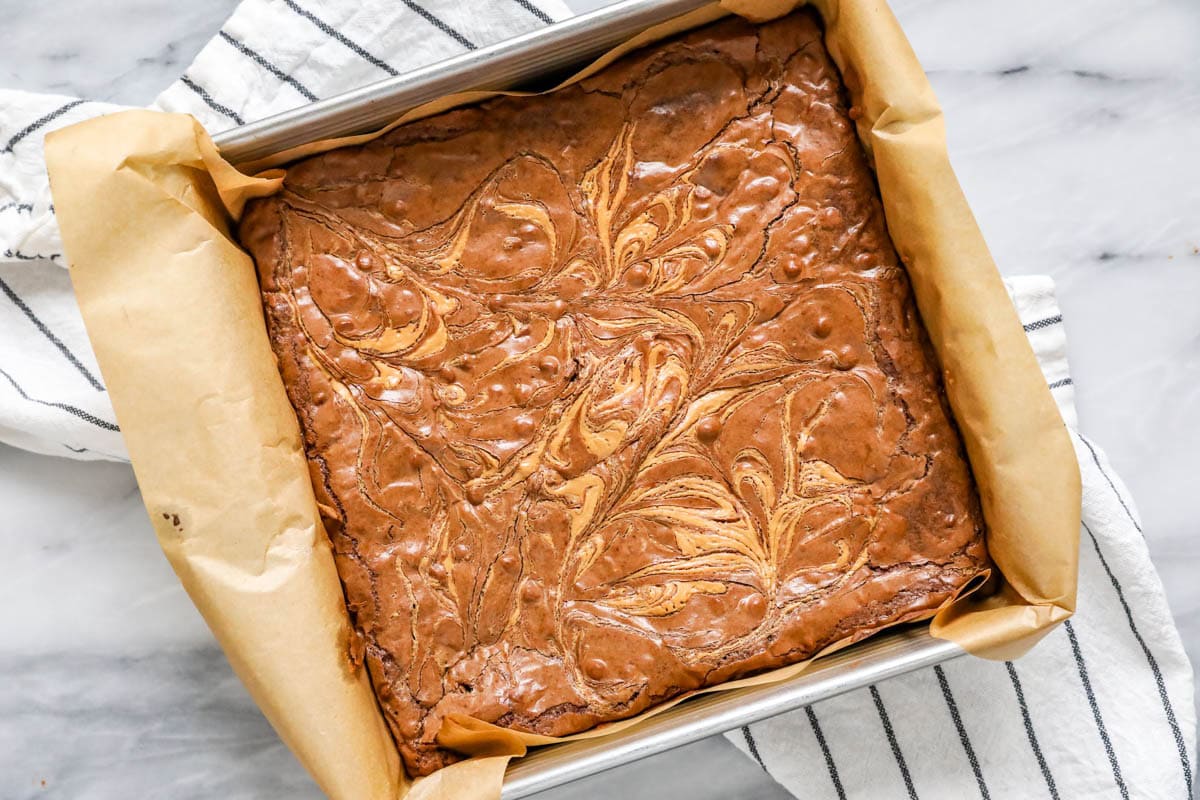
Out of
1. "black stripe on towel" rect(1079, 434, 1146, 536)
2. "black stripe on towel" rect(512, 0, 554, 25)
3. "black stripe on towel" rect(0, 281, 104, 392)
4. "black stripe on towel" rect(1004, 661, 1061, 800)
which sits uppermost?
"black stripe on towel" rect(512, 0, 554, 25)

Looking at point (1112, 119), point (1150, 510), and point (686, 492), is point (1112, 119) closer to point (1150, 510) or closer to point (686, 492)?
point (1150, 510)

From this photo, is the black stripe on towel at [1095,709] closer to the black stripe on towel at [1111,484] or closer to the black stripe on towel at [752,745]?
the black stripe on towel at [1111,484]

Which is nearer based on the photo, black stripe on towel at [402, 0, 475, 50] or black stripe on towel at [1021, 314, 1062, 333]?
black stripe on towel at [402, 0, 475, 50]

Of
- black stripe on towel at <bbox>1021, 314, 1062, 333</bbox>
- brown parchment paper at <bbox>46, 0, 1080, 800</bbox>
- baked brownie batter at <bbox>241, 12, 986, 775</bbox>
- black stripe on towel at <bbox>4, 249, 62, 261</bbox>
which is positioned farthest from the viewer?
black stripe on towel at <bbox>1021, 314, 1062, 333</bbox>

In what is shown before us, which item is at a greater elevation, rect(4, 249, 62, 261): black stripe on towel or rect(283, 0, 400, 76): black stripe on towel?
rect(283, 0, 400, 76): black stripe on towel

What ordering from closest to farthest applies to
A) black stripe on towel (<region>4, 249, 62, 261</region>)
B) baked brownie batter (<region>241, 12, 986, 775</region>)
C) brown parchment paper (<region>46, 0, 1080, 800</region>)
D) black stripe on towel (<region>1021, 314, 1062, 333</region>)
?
brown parchment paper (<region>46, 0, 1080, 800</region>) < baked brownie batter (<region>241, 12, 986, 775</region>) < black stripe on towel (<region>4, 249, 62, 261</region>) < black stripe on towel (<region>1021, 314, 1062, 333</region>)

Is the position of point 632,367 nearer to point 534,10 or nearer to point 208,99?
point 534,10

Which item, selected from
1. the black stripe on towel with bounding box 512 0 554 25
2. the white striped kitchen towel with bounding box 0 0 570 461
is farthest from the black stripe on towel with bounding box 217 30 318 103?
the black stripe on towel with bounding box 512 0 554 25

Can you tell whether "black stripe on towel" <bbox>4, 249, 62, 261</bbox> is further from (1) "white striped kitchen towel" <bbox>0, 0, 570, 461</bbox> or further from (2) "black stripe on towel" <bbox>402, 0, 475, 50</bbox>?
(2) "black stripe on towel" <bbox>402, 0, 475, 50</bbox>
